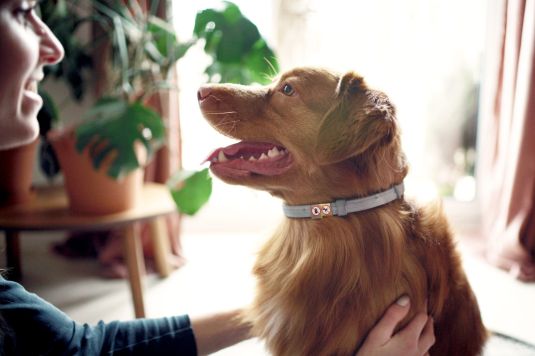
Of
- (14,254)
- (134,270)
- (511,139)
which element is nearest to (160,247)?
(134,270)

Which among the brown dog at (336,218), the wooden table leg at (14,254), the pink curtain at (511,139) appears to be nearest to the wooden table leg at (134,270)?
the wooden table leg at (14,254)

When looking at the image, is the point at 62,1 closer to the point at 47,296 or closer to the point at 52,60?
the point at 52,60

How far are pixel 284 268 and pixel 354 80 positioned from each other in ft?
1.44

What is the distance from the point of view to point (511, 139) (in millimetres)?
2010

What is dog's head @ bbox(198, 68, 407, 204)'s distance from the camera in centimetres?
84

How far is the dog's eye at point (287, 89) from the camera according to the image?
974mm

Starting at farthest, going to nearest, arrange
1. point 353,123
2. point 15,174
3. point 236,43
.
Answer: point 15,174
point 236,43
point 353,123

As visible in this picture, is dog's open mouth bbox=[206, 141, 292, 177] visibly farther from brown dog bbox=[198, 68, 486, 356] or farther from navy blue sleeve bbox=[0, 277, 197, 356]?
navy blue sleeve bbox=[0, 277, 197, 356]

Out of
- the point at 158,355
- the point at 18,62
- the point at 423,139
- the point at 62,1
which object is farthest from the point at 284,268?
the point at 423,139

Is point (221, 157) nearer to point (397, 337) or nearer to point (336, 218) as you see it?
point (336, 218)

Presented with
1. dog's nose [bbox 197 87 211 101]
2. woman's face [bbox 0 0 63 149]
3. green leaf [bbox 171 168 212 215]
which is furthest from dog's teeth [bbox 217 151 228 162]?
green leaf [bbox 171 168 212 215]

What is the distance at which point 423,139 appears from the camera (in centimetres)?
293

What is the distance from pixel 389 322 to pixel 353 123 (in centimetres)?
39

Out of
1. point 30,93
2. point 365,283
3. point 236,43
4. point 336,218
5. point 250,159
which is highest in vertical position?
point 236,43
